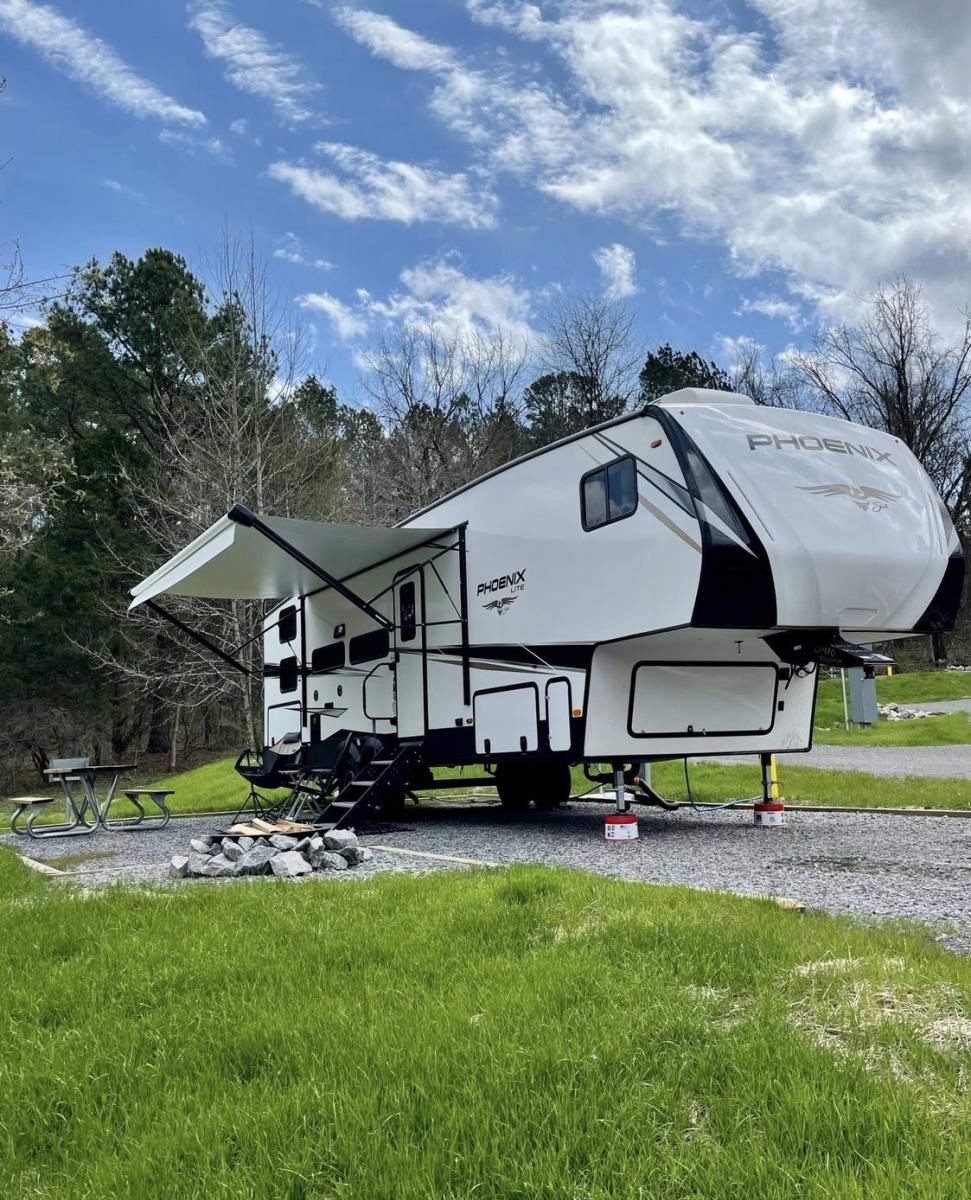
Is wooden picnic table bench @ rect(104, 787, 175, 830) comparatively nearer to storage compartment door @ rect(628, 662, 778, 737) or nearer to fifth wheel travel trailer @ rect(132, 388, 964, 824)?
fifth wheel travel trailer @ rect(132, 388, 964, 824)

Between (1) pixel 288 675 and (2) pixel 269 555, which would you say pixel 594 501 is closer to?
Result: (2) pixel 269 555

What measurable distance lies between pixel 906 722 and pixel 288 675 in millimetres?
13641

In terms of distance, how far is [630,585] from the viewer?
7594 millimetres

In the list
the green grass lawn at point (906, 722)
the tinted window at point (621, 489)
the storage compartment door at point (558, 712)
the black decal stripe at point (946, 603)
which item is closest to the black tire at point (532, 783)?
the storage compartment door at point (558, 712)

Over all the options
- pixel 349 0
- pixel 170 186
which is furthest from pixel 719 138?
pixel 170 186

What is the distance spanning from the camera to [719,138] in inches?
634

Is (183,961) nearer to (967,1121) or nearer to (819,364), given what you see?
(967,1121)

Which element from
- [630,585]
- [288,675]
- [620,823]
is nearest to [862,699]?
[288,675]

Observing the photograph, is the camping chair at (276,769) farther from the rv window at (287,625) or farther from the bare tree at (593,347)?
the bare tree at (593,347)

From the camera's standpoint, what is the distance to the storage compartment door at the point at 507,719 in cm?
866

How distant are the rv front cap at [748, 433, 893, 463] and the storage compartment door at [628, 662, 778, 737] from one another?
2027 mm

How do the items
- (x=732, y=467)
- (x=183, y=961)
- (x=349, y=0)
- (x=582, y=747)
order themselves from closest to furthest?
1. (x=183, y=961)
2. (x=732, y=467)
3. (x=582, y=747)
4. (x=349, y=0)

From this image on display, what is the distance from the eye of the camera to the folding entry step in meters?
9.39

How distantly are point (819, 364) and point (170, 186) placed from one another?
92.4ft
